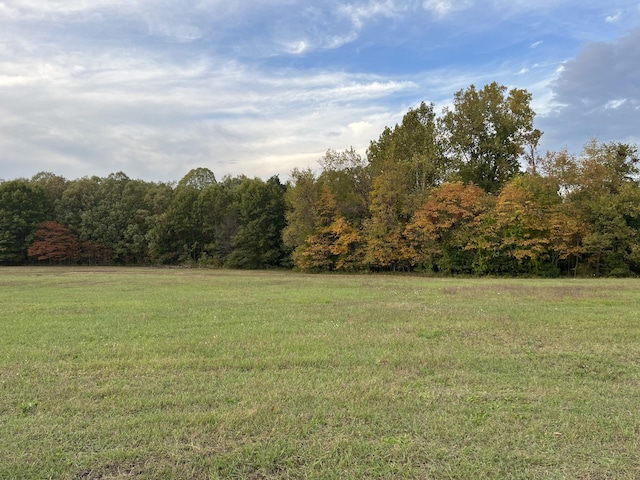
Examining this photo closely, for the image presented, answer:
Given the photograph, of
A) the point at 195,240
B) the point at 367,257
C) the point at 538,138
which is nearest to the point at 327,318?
the point at 367,257

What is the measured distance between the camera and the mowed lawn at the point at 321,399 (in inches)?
158

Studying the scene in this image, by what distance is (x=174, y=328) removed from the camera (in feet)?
35.6

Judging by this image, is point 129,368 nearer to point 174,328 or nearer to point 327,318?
point 174,328

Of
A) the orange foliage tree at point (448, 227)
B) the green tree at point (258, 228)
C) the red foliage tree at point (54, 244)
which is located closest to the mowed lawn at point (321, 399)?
the orange foliage tree at point (448, 227)

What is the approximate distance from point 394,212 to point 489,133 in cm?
1559

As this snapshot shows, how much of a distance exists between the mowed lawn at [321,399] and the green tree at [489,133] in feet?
119

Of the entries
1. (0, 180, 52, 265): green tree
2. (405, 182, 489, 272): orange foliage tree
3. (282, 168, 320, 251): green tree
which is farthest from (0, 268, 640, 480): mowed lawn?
(0, 180, 52, 265): green tree

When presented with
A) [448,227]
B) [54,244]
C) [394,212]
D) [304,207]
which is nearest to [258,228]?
[304,207]

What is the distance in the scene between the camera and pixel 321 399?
18.4 ft

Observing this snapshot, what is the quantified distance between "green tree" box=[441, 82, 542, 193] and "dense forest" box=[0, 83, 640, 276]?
139 mm

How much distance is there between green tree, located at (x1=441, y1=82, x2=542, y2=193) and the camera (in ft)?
146

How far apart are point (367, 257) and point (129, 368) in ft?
112

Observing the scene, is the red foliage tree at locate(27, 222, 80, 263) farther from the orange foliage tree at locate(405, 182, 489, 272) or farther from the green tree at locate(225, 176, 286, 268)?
the orange foliage tree at locate(405, 182, 489, 272)

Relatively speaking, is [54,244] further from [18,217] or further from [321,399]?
[321,399]
